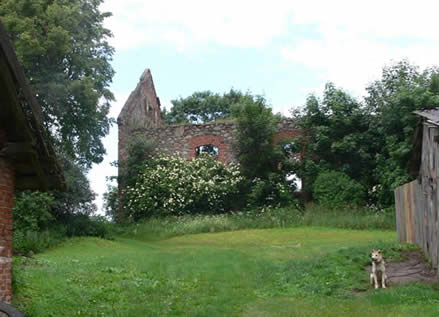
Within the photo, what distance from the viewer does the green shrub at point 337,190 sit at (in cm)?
2388

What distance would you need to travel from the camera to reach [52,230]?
20312 mm

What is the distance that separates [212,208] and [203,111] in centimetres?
2516

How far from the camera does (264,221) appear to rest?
23391 mm

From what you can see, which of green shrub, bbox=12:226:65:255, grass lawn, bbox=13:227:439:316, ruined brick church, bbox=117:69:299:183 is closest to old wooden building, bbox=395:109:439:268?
grass lawn, bbox=13:227:439:316

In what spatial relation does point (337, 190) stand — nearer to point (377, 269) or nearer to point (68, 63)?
point (68, 63)

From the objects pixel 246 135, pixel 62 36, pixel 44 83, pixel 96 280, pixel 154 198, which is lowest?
pixel 96 280

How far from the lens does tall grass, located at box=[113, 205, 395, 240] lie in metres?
21.6

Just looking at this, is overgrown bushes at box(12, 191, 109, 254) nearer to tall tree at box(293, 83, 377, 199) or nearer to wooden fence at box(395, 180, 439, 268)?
tall tree at box(293, 83, 377, 199)

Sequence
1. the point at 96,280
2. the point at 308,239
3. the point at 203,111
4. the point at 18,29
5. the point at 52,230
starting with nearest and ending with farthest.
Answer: the point at 96,280 < the point at 308,239 < the point at 52,230 < the point at 18,29 < the point at 203,111

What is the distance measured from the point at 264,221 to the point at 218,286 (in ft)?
42.2

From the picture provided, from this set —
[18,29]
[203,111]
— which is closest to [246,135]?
[18,29]

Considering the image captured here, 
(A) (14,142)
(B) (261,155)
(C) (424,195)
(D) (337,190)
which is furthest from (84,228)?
(A) (14,142)

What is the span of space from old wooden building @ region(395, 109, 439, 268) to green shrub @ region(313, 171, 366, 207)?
8.55 meters

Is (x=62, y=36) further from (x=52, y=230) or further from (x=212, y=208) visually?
(x=212, y=208)
